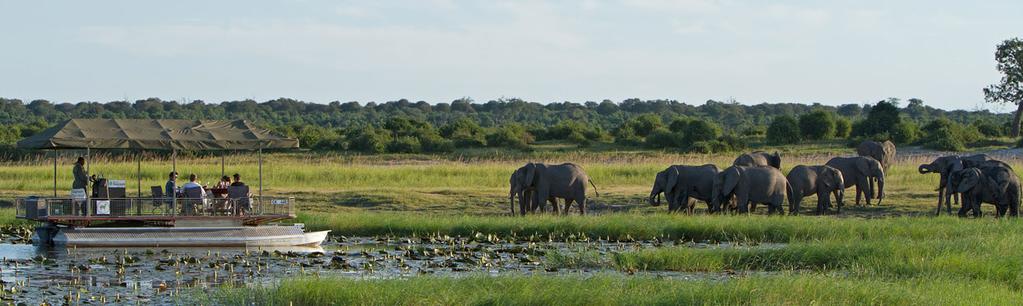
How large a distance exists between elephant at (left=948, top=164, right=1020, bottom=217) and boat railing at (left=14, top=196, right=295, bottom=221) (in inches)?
515

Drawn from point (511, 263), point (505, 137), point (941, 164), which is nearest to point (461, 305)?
point (511, 263)

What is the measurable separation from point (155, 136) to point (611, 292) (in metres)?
11.4

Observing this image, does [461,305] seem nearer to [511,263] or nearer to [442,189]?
[511,263]

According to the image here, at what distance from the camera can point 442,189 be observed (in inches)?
1417

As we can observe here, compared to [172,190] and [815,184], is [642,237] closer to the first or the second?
[815,184]

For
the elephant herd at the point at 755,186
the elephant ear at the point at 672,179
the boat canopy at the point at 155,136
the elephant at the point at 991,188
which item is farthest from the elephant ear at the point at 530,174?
the elephant at the point at 991,188

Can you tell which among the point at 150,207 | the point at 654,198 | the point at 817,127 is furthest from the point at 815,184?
the point at 817,127

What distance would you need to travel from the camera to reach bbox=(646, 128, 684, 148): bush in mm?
59906

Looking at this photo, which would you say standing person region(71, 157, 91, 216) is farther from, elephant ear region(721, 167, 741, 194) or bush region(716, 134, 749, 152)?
bush region(716, 134, 749, 152)

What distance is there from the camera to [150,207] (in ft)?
83.0

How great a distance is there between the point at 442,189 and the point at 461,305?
68.8 feet

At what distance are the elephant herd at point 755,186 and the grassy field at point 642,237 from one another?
89 cm

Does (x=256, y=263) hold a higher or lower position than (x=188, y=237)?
lower

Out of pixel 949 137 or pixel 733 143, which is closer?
pixel 949 137
